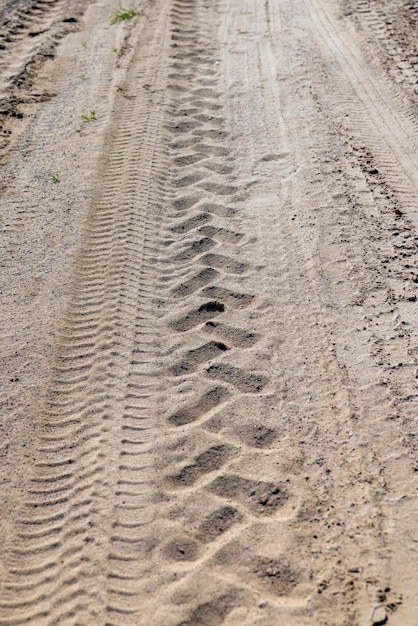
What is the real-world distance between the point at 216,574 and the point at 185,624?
263mm

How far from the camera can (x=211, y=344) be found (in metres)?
4.25

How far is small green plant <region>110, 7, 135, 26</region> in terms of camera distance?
9156 millimetres

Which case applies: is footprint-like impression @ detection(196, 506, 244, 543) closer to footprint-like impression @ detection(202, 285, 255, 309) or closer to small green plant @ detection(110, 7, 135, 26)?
footprint-like impression @ detection(202, 285, 255, 309)

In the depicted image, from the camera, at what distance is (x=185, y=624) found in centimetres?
283

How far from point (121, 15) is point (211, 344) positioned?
21.9ft

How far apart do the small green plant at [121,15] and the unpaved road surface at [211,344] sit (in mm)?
1911

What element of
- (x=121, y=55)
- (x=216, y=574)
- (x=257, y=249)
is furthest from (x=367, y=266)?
(x=121, y=55)

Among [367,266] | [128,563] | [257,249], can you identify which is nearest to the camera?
[128,563]

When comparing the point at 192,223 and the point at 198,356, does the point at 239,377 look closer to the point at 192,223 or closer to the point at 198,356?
the point at 198,356

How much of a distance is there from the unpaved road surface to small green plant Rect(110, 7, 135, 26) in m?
1.91

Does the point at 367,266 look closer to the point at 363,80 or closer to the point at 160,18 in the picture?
the point at 363,80

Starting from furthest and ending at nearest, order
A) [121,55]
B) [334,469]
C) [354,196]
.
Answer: [121,55], [354,196], [334,469]

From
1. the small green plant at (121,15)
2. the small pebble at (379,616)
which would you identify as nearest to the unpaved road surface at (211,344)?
the small pebble at (379,616)

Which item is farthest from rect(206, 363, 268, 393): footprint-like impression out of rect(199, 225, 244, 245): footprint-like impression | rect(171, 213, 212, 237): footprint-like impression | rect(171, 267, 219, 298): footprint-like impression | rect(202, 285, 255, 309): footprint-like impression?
rect(171, 213, 212, 237): footprint-like impression
